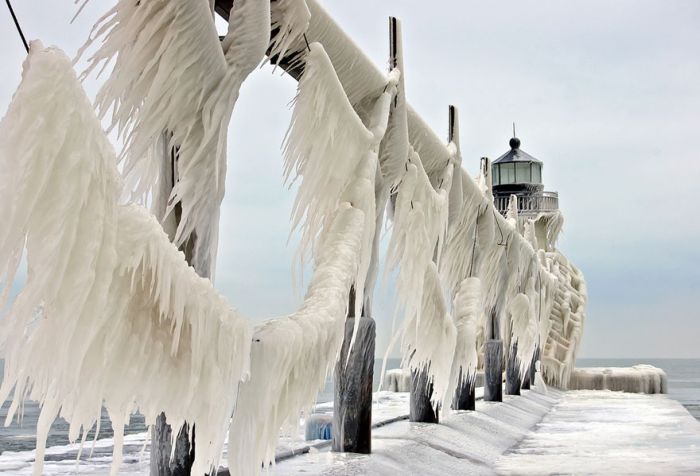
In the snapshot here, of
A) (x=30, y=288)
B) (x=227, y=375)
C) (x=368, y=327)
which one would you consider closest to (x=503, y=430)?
(x=368, y=327)

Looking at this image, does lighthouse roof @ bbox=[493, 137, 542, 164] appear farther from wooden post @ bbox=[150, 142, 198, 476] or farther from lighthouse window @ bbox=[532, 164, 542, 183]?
wooden post @ bbox=[150, 142, 198, 476]

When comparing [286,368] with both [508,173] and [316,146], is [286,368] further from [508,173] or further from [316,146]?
[508,173]

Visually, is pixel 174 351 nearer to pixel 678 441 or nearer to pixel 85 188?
pixel 85 188

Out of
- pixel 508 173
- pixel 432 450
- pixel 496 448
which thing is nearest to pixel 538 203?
pixel 508 173

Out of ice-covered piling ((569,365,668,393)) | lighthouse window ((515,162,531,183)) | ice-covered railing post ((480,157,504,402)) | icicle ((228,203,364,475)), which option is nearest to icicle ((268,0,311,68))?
icicle ((228,203,364,475))

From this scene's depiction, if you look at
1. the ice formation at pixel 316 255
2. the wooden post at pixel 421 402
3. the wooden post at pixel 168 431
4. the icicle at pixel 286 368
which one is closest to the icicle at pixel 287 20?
the ice formation at pixel 316 255

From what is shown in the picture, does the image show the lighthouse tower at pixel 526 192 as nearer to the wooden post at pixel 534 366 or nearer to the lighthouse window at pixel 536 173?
the lighthouse window at pixel 536 173

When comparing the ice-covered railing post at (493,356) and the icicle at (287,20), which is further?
the ice-covered railing post at (493,356)

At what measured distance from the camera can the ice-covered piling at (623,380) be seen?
21.2 meters

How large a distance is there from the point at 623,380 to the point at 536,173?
1000 centimetres

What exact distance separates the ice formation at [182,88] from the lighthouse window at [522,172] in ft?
85.5

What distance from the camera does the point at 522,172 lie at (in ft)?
97.6

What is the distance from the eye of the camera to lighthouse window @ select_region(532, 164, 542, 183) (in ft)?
97.3

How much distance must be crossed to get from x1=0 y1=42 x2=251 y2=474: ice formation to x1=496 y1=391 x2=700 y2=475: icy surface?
594cm
